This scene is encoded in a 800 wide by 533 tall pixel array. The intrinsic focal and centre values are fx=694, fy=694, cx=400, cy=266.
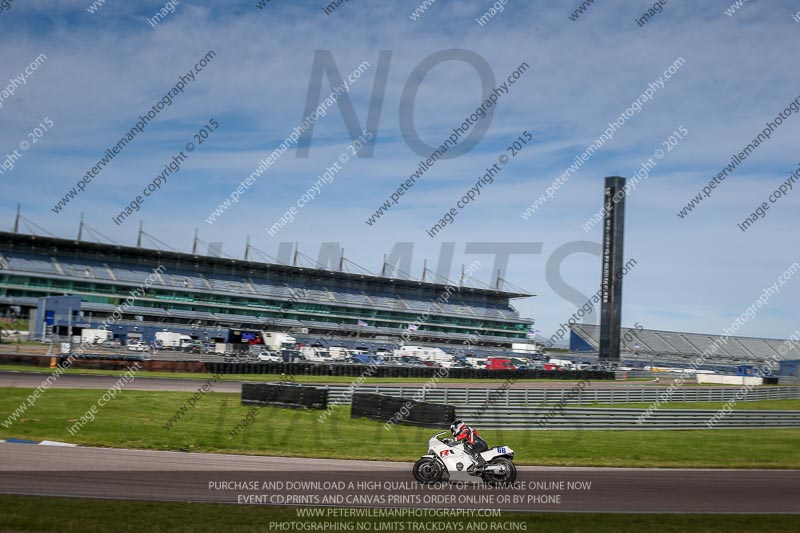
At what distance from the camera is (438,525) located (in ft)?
35.3

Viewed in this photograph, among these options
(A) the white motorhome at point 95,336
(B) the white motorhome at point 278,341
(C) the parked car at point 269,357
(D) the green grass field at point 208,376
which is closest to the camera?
(D) the green grass field at point 208,376

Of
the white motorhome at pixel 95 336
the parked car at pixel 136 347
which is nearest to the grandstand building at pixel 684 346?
the parked car at pixel 136 347

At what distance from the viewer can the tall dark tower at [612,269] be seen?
275 ft

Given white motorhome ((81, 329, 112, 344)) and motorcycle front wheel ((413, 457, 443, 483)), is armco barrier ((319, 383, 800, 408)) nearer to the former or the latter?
motorcycle front wheel ((413, 457, 443, 483))

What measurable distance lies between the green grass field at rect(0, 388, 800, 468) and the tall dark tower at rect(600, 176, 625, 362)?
188ft

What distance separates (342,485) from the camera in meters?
13.7

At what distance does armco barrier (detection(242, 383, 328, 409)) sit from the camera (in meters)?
26.3

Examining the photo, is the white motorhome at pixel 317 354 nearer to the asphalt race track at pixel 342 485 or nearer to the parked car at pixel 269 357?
the parked car at pixel 269 357

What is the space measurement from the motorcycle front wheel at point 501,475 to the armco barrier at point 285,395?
12.8 m

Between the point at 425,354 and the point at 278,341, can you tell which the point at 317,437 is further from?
the point at 425,354

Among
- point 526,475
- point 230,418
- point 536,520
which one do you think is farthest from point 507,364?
point 536,520

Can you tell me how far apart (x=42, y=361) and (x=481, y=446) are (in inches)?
1276

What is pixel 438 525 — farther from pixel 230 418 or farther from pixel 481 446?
pixel 230 418

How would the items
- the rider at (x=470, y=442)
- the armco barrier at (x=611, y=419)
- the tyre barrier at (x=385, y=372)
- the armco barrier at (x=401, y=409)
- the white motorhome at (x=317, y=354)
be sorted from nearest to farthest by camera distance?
the rider at (x=470, y=442)
the armco barrier at (x=401, y=409)
the armco barrier at (x=611, y=419)
the tyre barrier at (x=385, y=372)
the white motorhome at (x=317, y=354)
